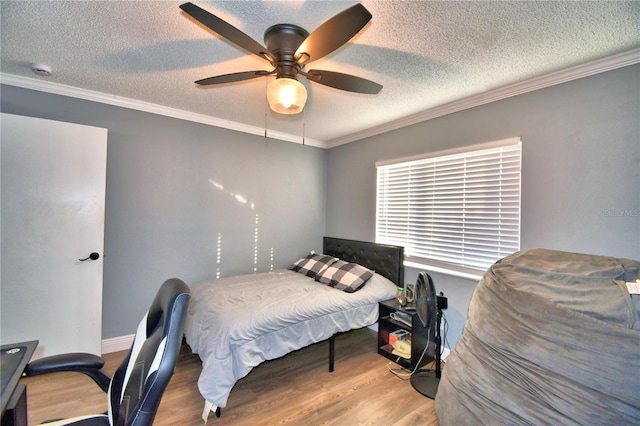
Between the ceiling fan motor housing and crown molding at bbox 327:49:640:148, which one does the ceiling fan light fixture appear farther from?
crown molding at bbox 327:49:640:148

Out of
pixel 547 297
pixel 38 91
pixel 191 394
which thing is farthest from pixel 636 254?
pixel 38 91

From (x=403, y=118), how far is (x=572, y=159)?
1617mm

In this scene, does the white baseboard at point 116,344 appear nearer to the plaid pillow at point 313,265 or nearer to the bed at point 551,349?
the plaid pillow at point 313,265

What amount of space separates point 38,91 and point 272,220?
8.62 ft

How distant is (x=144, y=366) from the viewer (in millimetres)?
1059

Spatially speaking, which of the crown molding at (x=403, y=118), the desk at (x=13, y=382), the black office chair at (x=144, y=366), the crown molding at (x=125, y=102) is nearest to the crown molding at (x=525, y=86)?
the crown molding at (x=403, y=118)

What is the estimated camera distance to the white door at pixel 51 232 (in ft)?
7.22

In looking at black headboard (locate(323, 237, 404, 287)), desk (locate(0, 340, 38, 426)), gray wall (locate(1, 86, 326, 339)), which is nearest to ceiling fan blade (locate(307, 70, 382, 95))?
desk (locate(0, 340, 38, 426))

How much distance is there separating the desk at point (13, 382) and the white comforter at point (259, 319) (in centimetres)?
91

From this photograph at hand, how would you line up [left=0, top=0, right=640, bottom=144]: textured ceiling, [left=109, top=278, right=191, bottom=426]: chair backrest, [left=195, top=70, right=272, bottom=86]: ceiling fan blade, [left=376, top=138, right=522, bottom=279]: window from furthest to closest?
1. [left=376, top=138, right=522, bottom=279]: window
2. [left=195, top=70, right=272, bottom=86]: ceiling fan blade
3. [left=0, top=0, right=640, bottom=144]: textured ceiling
4. [left=109, top=278, right=191, bottom=426]: chair backrest

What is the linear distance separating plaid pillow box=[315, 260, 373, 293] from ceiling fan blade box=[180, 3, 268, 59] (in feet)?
7.40

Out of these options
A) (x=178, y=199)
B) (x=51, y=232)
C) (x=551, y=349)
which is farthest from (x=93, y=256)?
(x=551, y=349)

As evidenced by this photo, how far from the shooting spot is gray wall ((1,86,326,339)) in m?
2.75

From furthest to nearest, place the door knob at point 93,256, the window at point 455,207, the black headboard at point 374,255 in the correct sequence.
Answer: the black headboard at point 374,255, the door knob at point 93,256, the window at point 455,207
